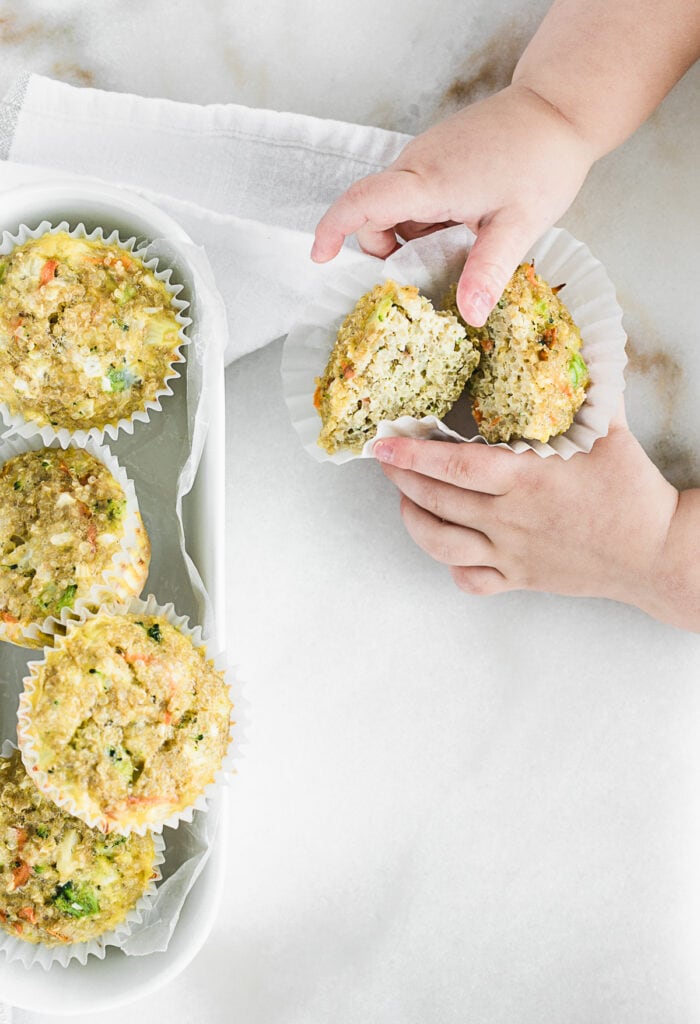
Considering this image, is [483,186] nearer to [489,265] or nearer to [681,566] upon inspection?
[489,265]

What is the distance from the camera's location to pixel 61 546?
1.21m

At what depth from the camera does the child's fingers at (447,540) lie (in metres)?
1.53

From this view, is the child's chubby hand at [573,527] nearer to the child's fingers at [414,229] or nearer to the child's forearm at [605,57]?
the child's fingers at [414,229]


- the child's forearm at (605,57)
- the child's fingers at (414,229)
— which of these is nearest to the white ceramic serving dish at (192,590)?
the child's fingers at (414,229)

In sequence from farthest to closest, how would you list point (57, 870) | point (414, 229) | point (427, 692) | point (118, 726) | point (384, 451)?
point (427, 692) → point (414, 229) → point (384, 451) → point (57, 870) → point (118, 726)

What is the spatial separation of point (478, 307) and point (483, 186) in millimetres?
248

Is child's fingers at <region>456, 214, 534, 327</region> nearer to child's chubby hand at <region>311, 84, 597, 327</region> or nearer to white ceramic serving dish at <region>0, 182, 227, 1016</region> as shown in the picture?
child's chubby hand at <region>311, 84, 597, 327</region>

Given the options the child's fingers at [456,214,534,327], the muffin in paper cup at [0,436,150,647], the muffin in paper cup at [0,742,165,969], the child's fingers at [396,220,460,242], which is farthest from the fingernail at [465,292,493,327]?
the muffin in paper cup at [0,742,165,969]

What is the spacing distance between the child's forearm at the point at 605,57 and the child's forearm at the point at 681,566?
1.99ft

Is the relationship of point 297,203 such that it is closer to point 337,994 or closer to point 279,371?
point 279,371

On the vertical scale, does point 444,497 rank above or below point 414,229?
below

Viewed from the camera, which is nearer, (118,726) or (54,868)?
(118,726)

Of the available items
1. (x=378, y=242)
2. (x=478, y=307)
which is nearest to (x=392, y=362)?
(x=478, y=307)

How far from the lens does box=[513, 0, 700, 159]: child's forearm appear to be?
1432mm
